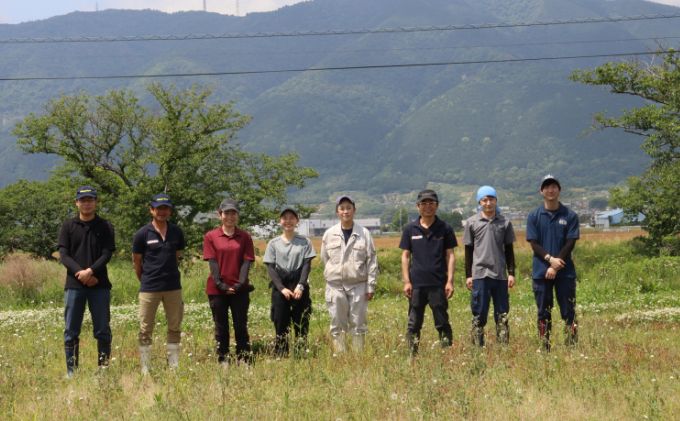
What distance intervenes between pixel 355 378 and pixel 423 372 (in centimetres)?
77

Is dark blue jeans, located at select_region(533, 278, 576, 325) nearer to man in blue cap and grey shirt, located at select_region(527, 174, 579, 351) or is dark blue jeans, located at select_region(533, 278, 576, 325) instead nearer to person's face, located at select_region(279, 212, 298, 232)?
man in blue cap and grey shirt, located at select_region(527, 174, 579, 351)

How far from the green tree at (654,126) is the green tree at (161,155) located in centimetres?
1374

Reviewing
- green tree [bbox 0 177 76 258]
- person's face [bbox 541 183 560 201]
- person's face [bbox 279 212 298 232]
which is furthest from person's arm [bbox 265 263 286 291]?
green tree [bbox 0 177 76 258]

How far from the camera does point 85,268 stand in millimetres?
8672

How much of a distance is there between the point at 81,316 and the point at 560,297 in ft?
17.2

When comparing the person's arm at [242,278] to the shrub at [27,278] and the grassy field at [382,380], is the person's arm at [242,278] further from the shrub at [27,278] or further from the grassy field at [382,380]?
the shrub at [27,278]

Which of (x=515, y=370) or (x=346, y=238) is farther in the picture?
(x=346, y=238)

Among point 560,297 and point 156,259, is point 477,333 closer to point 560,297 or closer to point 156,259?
point 560,297

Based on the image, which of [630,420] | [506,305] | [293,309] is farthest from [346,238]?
[630,420]

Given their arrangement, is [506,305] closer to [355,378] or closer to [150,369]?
[355,378]

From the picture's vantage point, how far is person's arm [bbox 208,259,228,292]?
9.09 m

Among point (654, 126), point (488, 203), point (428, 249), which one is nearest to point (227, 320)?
point (428, 249)

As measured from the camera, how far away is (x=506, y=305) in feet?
30.2

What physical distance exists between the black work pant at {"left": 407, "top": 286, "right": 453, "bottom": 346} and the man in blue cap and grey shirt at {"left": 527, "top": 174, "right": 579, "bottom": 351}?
108 centimetres
